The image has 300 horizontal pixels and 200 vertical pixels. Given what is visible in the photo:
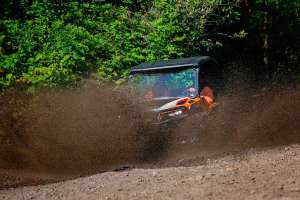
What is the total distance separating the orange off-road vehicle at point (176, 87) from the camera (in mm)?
9579

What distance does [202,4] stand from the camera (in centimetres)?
1880

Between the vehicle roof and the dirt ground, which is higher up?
the vehicle roof

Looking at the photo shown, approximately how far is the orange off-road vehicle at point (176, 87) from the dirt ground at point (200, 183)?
1.67 meters

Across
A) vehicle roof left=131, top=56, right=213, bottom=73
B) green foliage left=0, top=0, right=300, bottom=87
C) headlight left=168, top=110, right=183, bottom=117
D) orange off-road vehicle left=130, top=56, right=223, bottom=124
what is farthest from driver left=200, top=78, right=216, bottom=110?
green foliage left=0, top=0, right=300, bottom=87

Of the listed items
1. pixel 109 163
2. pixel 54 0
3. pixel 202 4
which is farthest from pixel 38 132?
pixel 202 4

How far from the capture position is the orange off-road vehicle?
31.4ft

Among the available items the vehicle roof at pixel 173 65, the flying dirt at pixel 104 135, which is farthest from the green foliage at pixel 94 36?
the vehicle roof at pixel 173 65

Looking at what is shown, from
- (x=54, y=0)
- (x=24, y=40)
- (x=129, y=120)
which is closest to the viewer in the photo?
(x=129, y=120)

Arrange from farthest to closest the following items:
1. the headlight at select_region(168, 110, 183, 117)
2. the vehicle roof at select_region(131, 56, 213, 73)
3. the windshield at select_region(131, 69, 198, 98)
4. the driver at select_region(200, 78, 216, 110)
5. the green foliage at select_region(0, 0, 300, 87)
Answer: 1. the green foliage at select_region(0, 0, 300, 87)
2. the vehicle roof at select_region(131, 56, 213, 73)
3. the windshield at select_region(131, 69, 198, 98)
4. the driver at select_region(200, 78, 216, 110)
5. the headlight at select_region(168, 110, 183, 117)

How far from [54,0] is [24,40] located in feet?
8.49

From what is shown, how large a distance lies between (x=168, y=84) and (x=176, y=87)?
0.19 meters

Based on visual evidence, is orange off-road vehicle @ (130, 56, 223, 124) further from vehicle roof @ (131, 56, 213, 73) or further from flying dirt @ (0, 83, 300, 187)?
flying dirt @ (0, 83, 300, 187)

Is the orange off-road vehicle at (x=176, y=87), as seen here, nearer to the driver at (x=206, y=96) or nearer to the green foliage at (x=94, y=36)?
the driver at (x=206, y=96)

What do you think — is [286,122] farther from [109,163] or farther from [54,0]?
[54,0]
